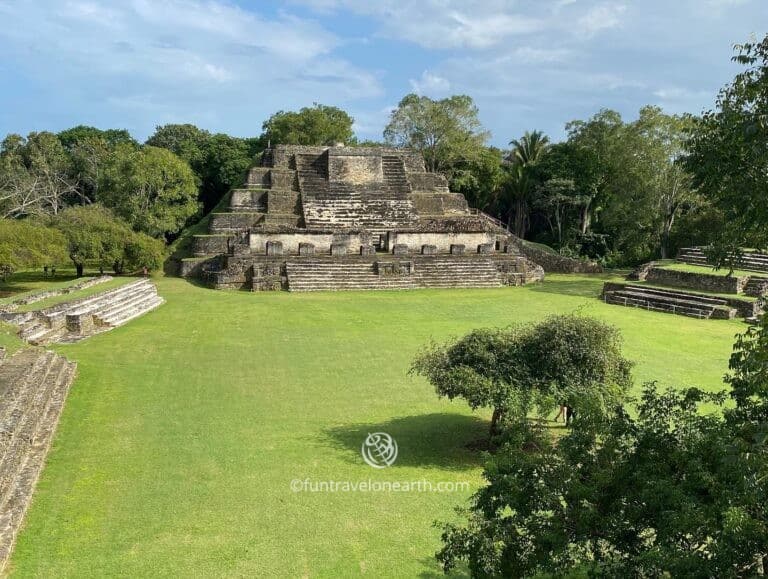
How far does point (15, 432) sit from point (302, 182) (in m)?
20.4

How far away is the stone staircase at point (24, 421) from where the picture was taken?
6139 millimetres

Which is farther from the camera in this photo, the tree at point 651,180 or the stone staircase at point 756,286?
the tree at point 651,180

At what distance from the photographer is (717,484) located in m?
3.50

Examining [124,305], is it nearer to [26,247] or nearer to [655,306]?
[26,247]

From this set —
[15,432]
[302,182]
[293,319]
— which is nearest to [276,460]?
[15,432]

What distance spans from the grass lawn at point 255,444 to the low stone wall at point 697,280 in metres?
4.27

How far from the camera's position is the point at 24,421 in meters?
7.82

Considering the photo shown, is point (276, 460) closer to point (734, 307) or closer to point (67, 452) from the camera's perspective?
point (67, 452)

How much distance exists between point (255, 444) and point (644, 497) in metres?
5.43

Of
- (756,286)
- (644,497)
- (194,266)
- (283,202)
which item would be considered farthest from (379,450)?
(283,202)

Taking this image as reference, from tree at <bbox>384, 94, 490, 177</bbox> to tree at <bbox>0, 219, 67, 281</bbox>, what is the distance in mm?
22534

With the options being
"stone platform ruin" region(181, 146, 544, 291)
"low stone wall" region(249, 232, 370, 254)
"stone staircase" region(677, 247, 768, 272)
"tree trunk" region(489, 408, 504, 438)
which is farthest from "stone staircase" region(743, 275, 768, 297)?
"tree trunk" region(489, 408, 504, 438)

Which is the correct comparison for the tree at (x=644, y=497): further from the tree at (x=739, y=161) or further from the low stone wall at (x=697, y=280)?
the low stone wall at (x=697, y=280)

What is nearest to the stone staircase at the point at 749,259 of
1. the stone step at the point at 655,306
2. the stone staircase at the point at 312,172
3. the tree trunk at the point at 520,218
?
the stone step at the point at 655,306
